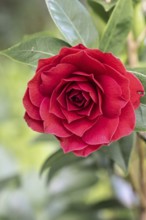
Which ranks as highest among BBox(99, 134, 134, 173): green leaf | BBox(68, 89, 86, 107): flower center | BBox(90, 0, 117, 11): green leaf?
BBox(90, 0, 117, 11): green leaf

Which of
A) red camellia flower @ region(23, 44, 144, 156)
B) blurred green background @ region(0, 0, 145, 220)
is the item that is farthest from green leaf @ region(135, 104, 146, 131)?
blurred green background @ region(0, 0, 145, 220)

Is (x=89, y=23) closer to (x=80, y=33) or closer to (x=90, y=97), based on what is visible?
(x=80, y=33)

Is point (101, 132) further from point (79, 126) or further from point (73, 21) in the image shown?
point (73, 21)

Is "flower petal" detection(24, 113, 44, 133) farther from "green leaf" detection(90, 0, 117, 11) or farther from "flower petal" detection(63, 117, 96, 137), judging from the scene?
"green leaf" detection(90, 0, 117, 11)

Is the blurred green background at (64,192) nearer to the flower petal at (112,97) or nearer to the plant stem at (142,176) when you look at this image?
the plant stem at (142,176)

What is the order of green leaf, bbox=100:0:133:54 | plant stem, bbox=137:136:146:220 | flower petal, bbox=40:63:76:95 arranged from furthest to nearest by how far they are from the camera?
plant stem, bbox=137:136:146:220 → green leaf, bbox=100:0:133:54 → flower petal, bbox=40:63:76:95

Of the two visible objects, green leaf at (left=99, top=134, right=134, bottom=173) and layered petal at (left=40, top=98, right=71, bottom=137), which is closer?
layered petal at (left=40, top=98, right=71, bottom=137)

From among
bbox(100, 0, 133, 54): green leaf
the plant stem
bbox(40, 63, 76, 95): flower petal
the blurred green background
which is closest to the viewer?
bbox(40, 63, 76, 95): flower petal

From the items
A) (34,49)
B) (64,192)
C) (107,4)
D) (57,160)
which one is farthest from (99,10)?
(64,192)
